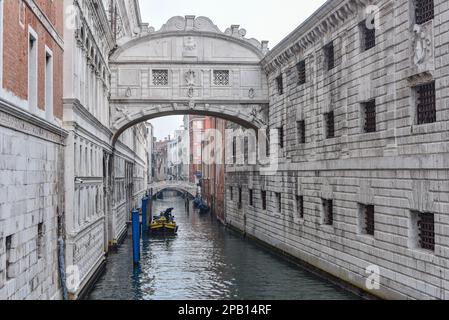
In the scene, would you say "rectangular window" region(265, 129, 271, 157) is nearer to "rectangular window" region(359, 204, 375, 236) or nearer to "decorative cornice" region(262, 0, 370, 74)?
"decorative cornice" region(262, 0, 370, 74)

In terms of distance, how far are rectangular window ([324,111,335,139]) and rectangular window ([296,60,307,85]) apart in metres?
2.52

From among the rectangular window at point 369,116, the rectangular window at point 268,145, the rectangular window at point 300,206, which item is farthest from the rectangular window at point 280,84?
the rectangular window at point 369,116

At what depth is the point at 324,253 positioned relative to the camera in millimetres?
16875

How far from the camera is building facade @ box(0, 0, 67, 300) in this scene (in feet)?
26.1

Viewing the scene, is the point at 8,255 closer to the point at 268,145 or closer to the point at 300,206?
the point at 300,206

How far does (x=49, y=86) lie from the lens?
442 inches

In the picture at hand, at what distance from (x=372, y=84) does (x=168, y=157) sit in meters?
110

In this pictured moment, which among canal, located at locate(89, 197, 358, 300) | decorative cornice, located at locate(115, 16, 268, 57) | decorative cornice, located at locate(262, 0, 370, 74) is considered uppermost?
decorative cornice, located at locate(115, 16, 268, 57)

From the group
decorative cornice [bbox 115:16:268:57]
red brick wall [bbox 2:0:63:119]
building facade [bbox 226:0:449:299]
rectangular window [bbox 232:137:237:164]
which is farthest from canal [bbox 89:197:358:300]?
decorative cornice [bbox 115:16:268:57]

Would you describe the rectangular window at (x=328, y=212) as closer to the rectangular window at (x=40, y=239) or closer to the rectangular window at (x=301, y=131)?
the rectangular window at (x=301, y=131)
